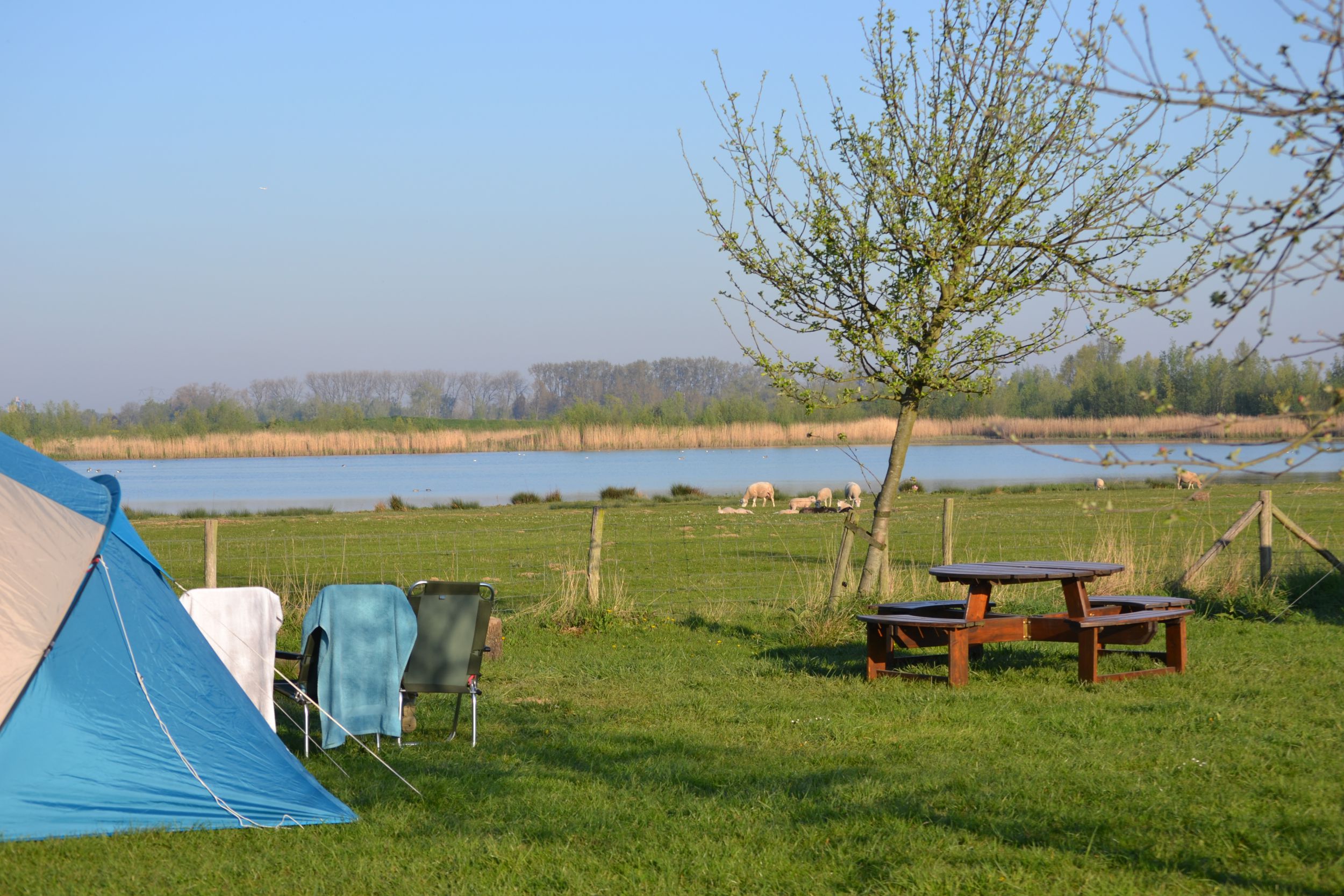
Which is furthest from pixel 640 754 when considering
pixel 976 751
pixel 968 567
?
pixel 968 567

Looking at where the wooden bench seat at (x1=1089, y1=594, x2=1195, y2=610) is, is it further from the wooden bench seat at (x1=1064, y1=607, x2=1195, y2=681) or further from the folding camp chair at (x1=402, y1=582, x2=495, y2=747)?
the folding camp chair at (x1=402, y1=582, x2=495, y2=747)

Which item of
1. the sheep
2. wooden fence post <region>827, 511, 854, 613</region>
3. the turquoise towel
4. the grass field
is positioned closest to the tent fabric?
the grass field

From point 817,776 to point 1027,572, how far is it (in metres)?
2.72

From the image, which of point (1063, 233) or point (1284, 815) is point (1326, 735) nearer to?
point (1284, 815)

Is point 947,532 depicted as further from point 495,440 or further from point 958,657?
point 495,440

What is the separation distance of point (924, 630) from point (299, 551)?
1528 cm

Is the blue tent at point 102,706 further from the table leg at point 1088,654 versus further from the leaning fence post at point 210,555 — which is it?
the table leg at point 1088,654

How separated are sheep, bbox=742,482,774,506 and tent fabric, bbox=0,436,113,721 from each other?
95.1ft

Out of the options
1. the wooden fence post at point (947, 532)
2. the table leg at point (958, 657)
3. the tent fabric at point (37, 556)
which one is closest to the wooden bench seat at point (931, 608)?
the table leg at point (958, 657)

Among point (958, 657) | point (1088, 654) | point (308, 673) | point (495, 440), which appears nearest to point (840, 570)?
point (958, 657)

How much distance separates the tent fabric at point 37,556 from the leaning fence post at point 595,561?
5899 mm

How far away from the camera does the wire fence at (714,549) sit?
12031mm

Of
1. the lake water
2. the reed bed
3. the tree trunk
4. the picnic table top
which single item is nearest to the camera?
the picnic table top

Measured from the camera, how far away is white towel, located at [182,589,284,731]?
6.16 m
